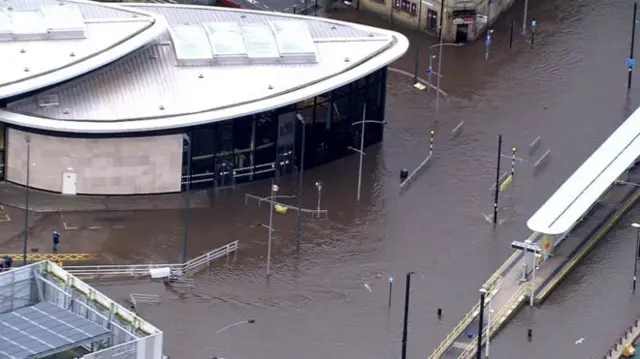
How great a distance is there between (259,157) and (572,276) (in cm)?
2511

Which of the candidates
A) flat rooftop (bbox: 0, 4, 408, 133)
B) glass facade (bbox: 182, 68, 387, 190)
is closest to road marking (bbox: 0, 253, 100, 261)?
flat rooftop (bbox: 0, 4, 408, 133)

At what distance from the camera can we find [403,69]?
192m

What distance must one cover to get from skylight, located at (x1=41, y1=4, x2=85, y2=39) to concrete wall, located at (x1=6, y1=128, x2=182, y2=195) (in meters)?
8.24

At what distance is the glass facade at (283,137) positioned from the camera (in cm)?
16662

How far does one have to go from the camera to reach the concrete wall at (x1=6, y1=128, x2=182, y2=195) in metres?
163

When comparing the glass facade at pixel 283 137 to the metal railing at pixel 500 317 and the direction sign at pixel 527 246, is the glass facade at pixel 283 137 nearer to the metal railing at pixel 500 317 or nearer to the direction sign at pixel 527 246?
the direction sign at pixel 527 246

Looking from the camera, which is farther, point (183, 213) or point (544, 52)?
point (544, 52)

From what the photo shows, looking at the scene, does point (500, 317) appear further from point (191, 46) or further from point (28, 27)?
point (28, 27)

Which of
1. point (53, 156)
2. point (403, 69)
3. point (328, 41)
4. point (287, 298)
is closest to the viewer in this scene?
point (287, 298)

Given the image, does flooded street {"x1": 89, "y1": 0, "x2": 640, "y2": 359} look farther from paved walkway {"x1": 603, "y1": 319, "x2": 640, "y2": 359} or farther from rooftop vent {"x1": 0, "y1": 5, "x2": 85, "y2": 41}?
rooftop vent {"x1": 0, "y1": 5, "x2": 85, "y2": 41}

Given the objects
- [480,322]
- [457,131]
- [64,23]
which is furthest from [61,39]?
[480,322]

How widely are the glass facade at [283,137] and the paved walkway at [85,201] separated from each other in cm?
217

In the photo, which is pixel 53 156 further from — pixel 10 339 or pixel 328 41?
pixel 10 339

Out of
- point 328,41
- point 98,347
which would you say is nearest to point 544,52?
point 328,41
